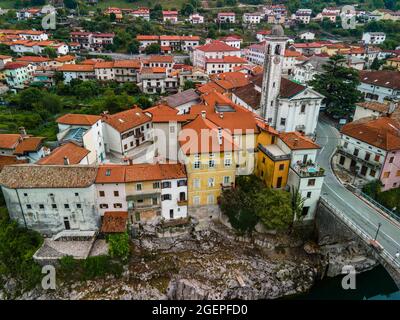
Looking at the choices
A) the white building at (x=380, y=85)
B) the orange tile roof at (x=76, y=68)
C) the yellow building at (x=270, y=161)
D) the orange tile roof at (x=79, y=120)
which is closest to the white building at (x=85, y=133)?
the orange tile roof at (x=79, y=120)

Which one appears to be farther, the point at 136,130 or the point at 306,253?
the point at 136,130

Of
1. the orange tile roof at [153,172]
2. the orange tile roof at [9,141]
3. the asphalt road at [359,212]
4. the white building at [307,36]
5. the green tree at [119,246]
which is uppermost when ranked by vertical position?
the white building at [307,36]

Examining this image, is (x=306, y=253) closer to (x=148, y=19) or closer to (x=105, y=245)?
(x=105, y=245)

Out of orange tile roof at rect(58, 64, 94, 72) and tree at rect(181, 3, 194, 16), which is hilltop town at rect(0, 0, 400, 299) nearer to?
orange tile roof at rect(58, 64, 94, 72)

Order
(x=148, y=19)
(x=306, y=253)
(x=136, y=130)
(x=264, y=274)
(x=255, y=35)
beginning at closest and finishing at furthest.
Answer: (x=264, y=274) < (x=306, y=253) < (x=136, y=130) < (x=255, y=35) < (x=148, y=19)

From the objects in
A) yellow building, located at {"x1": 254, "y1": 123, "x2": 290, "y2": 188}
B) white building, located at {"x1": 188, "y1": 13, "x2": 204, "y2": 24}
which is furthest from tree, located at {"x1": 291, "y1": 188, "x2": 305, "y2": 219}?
white building, located at {"x1": 188, "y1": 13, "x2": 204, "y2": 24}

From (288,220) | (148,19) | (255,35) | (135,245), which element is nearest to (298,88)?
(288,220)

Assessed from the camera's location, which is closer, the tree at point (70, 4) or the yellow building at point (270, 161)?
the yellow building at point (270, 161)

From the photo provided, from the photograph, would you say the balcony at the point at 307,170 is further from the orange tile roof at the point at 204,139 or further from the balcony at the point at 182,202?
the balcony at the point at 182,202
